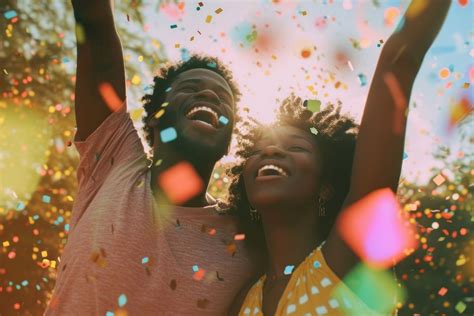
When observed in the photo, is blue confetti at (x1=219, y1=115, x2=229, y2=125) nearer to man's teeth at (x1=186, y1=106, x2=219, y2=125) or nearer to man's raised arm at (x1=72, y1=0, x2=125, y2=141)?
man's teeth at (x1=186, y1=106, x2=219, y2=125)

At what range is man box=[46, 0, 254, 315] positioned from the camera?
3.25m

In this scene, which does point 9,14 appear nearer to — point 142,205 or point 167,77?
point 167,77

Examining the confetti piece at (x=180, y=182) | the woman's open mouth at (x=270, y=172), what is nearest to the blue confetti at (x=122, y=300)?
the confetti piece at (x=180, y=182)

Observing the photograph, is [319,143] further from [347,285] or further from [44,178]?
[44,178]

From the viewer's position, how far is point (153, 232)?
3418 millimetres

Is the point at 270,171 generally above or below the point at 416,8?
below

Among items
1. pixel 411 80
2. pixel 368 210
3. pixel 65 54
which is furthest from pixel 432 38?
pixel 65 54

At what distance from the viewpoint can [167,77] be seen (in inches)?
182

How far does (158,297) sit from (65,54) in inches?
346

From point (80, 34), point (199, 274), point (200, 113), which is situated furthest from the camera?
point (200, 113)

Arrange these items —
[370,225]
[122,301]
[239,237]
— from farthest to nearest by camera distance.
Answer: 1. [239,237]
2. [122,301]
3. [370,225]

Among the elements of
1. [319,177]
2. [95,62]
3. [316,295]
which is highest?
[95,62]

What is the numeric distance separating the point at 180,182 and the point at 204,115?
1.62 ft

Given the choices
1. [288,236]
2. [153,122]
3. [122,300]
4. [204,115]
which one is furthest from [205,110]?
[122,300]
